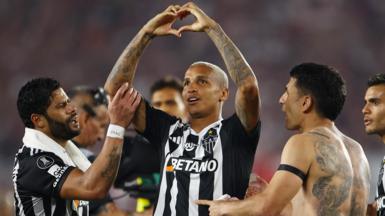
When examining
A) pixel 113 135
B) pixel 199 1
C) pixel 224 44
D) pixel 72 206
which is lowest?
pixel 72 206

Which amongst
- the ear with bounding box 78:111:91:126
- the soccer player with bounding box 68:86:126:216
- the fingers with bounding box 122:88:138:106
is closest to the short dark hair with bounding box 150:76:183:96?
the soccer player with bounding box 68:86:126:216

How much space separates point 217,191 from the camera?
4129 millimetres

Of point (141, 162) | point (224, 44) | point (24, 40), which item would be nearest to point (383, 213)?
point (224, 44)

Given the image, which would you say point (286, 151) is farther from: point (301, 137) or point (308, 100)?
point (308, 100)

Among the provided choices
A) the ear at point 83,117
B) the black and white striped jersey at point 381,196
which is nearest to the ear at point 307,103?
the black and white striped jersey at point 381,196

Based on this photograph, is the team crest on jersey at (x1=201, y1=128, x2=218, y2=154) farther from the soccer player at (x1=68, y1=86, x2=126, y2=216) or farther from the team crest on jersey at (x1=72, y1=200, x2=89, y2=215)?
the soccer player at (x1=68, y1=86, x2=126, y2=216)

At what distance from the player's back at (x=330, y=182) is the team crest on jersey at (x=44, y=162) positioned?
1421 mm

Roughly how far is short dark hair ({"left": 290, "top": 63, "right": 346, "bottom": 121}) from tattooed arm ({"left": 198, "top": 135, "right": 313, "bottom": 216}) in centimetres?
31

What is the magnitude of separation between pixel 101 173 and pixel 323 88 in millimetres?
1313

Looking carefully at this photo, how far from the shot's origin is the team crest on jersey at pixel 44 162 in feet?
13.6

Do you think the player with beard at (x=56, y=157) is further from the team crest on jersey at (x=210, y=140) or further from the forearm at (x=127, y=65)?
the team crest on jersey at (x=210, y=140)

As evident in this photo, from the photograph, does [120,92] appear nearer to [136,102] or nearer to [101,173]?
[136,102]

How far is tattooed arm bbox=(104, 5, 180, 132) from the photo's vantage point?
445 cm

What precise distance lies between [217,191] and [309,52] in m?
7.10
